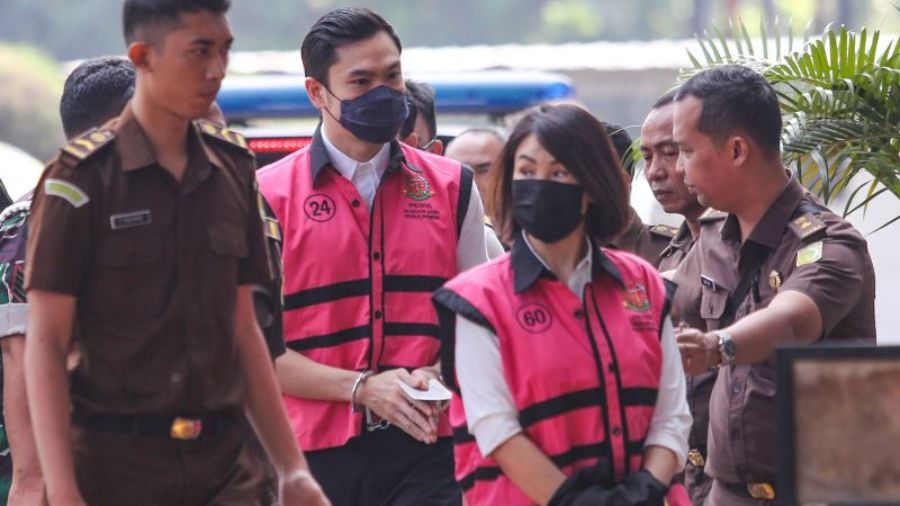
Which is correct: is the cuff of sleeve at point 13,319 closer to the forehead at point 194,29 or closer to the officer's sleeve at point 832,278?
the forehead at point 194,29

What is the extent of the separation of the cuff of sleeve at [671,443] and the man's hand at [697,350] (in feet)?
1.67

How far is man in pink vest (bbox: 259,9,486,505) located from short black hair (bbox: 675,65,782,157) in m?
0.75

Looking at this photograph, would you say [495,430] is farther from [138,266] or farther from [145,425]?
[138,266]

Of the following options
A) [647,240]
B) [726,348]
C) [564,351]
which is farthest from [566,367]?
[647,240]

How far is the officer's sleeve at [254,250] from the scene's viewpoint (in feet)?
13.2

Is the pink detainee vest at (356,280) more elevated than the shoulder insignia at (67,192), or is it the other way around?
the shoulder insignia at (67,192)

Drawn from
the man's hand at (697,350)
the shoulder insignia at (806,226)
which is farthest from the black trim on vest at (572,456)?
the shoulder insignia at (806,226)

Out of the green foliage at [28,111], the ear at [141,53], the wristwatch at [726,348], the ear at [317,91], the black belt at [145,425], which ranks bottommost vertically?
the green foliage at [28,111]

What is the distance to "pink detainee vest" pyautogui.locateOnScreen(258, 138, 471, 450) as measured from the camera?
5148mm

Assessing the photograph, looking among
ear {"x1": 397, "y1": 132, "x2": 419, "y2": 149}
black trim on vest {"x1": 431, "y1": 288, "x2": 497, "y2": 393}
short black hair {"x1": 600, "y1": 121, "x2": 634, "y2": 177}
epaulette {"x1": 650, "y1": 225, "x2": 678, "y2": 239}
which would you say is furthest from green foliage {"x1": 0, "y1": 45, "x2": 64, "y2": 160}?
black trim on vest {"x1": 431, "y1": 288, "x2": 497, "y2": 393}

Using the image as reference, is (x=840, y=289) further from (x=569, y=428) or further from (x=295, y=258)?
(x=295, y=258)

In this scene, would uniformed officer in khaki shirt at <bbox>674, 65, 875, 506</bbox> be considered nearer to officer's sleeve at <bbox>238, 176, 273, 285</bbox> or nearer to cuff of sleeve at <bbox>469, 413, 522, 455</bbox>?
cuff of sleeve at <bbox>469, 413, 522, 455</bbox>

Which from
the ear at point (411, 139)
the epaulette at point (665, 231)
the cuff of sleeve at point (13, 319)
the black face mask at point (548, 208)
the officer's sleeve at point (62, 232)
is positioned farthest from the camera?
the ear at point (411, 139)

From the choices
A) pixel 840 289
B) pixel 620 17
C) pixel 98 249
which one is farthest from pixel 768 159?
pixel 620 17
